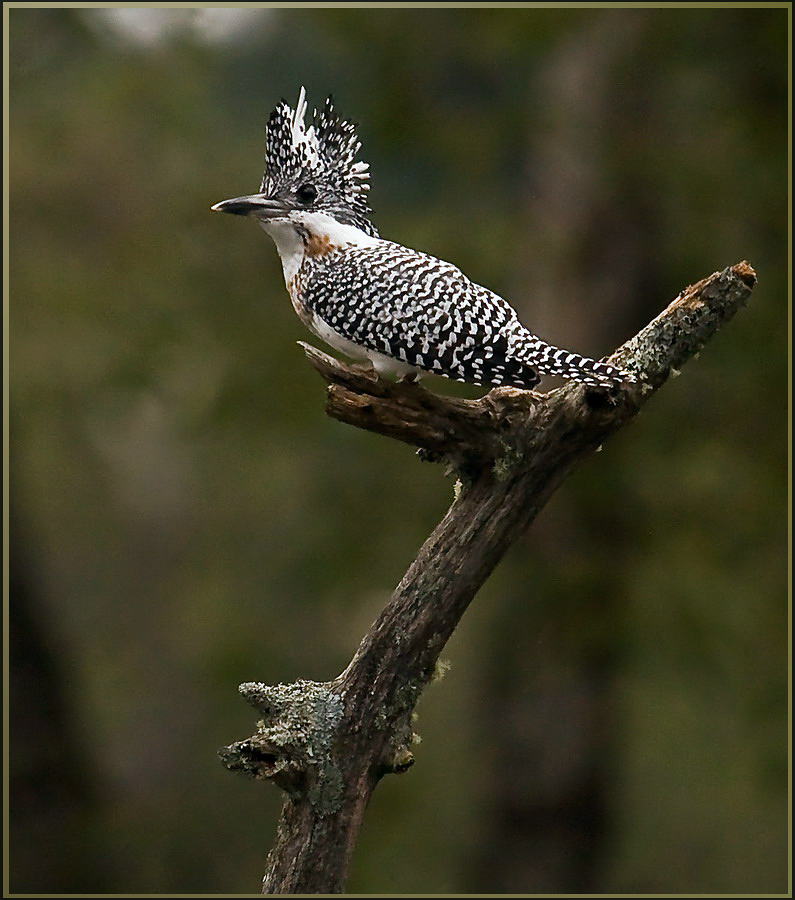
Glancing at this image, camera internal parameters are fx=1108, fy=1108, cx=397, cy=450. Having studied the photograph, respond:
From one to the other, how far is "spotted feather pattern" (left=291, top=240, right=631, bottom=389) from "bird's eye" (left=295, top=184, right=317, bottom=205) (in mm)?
307

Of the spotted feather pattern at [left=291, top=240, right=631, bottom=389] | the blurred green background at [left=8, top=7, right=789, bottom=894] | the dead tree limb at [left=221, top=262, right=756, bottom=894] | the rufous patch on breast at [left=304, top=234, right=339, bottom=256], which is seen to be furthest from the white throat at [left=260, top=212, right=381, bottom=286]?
the blurred green background at [left=8, top=7, right=789, bottom=894]

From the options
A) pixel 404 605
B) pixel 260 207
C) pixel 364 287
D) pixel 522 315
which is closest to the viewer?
pixel 404 605

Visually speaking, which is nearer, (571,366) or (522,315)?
(571,366)

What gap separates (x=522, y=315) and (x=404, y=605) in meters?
3.93

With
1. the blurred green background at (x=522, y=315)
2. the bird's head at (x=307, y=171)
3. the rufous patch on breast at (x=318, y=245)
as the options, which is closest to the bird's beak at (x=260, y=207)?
the bird's head at (x=307, y=171)

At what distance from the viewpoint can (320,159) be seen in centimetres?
353

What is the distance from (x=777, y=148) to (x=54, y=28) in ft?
14.4

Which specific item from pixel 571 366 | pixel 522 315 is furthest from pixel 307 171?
pixel 522 315

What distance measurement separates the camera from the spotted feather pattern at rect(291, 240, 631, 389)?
314cm

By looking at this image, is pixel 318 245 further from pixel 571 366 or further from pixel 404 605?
pixel 404 605

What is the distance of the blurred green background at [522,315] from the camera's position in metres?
6.21

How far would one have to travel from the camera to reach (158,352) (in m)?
6.34

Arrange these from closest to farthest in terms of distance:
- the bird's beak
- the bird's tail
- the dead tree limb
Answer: the dead tree limb, the bird's tail, the bird's beak

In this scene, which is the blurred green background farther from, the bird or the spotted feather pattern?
the spotted feather pattern
